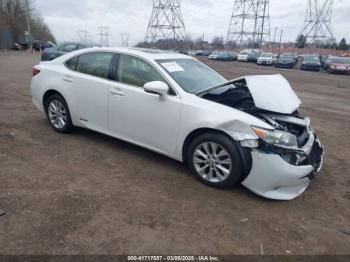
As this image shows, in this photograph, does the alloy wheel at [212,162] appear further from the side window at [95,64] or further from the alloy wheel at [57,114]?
the alloy wheel at [57,114]

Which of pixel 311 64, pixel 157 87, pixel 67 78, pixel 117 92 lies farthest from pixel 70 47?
pixel 311 64

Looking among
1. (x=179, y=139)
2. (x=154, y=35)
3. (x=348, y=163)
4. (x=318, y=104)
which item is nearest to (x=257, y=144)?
(x=179, y=139)

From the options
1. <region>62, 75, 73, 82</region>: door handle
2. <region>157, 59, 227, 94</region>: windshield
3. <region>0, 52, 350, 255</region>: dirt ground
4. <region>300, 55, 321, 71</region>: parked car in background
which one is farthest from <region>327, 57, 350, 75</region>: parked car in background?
<region>62, 75, 73, 82</region>: door handle

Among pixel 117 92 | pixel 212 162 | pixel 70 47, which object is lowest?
pixel 212 162

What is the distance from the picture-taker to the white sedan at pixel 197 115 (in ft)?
11.8

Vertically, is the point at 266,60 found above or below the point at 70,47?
below

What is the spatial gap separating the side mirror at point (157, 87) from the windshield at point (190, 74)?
28 centimetres

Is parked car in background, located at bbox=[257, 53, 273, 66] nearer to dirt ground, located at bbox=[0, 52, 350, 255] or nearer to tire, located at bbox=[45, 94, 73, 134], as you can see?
dirt ground, located at bbox=[0, 52, 350, 255]

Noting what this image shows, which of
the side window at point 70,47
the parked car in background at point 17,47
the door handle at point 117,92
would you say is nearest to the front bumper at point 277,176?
the door handle at point 117,92

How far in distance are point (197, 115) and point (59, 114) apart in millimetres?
2747

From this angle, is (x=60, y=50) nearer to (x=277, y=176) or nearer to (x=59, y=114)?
(x=59, y=114)

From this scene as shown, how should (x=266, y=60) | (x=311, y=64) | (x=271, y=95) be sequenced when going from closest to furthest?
(x=271, y=95), (x=311, y=64), (x=266, y=60)

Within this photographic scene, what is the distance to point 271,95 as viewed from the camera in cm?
399

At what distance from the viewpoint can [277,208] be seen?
11.8ft
